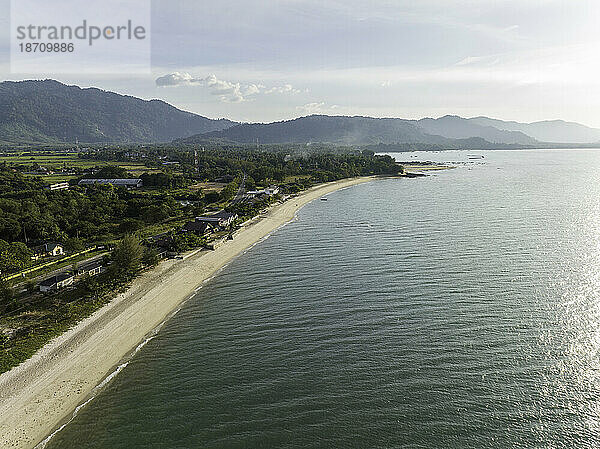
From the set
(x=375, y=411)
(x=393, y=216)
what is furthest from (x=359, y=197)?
(x=375, y=411)

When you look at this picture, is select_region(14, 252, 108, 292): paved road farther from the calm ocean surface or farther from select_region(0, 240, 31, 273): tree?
the calm ocean surface

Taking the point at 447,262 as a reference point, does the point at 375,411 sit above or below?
below

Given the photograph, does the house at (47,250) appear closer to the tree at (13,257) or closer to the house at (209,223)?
the tree at (13,257)

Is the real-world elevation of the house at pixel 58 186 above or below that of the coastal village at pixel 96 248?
above

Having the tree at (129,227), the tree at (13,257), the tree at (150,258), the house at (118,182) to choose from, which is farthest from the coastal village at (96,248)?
the house at (118,182)

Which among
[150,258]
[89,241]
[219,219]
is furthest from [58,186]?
[150,258]

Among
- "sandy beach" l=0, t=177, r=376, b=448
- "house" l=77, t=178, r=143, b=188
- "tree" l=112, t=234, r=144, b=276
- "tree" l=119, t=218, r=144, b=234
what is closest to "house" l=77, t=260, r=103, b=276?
"tree" l=112, t=234, r=144, b=276

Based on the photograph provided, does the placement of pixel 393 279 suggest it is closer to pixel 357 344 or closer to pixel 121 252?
pixel 357 344
